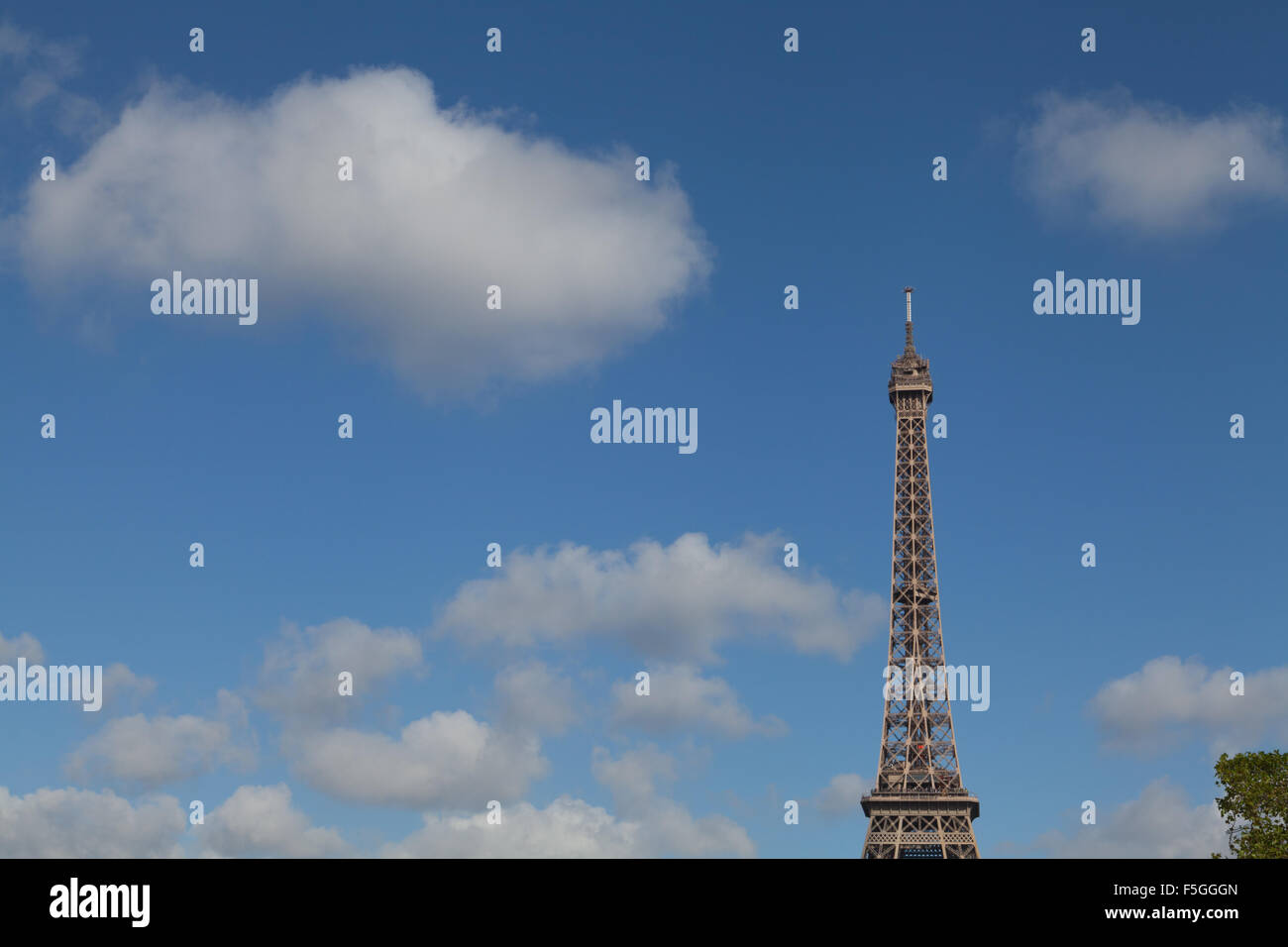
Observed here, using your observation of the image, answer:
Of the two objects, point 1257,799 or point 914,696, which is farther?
point 914,696

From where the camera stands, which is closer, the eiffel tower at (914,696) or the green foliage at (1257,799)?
the green foliage at (1257,799)

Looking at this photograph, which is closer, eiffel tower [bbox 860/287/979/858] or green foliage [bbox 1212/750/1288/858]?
green foliage [bbox 1212/750/1288/858]
